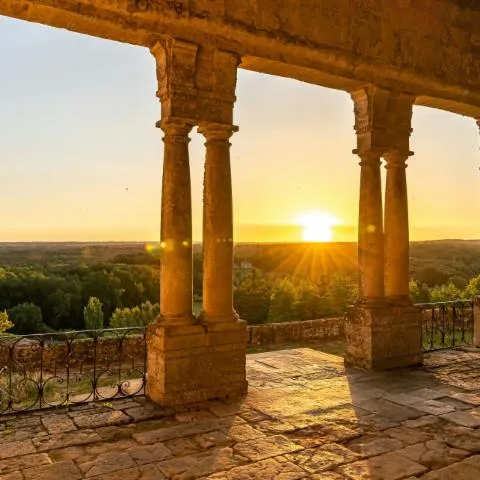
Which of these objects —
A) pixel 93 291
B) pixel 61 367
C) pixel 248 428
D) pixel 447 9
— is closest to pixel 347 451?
pixel 248 428

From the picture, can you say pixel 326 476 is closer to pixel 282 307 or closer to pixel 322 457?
pixel 322 457

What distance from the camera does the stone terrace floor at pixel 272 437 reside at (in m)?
5.06

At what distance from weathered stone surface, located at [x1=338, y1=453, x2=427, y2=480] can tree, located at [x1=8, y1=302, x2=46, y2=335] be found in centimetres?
4140

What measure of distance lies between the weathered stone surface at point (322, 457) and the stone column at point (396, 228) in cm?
482

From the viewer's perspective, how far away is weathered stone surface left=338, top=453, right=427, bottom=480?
4.94 m

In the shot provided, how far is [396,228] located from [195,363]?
500 cm

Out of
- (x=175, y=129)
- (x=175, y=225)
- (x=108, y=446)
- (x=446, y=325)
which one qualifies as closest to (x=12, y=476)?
(x=108, y=446)

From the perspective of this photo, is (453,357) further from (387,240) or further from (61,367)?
(61,367)

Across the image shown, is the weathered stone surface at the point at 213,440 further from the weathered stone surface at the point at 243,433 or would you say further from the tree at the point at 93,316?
the tree at the point at 93,316

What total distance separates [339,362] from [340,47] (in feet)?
19.4

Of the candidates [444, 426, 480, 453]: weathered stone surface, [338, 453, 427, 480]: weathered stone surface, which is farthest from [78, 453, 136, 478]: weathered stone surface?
[444, 426, 480, 453]: weathered stone surface

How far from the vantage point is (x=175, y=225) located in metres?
7.46

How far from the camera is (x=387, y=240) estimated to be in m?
9.98

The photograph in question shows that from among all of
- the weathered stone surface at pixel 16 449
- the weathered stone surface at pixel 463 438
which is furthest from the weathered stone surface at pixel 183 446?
the weathered stone surface at pixel 463 438
